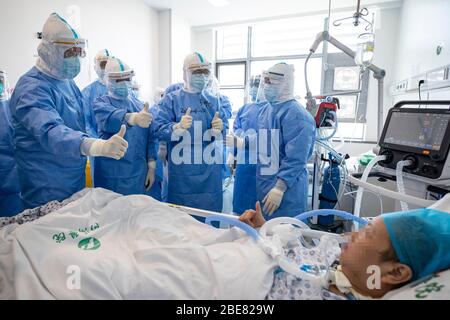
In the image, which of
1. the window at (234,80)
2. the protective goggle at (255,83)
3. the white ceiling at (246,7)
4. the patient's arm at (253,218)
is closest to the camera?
the patient's arm at (253,218)

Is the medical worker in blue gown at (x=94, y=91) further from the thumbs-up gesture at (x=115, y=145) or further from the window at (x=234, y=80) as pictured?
the window at (x=234, y=80)

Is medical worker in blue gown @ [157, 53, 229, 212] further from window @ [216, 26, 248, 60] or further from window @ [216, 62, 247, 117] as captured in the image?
window @ [216, 26, 248, 60]

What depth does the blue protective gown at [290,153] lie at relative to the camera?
162 cm

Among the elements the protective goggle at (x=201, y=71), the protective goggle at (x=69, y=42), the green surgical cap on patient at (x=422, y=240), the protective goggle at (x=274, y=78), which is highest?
the protective goggle at (x=69, y=42)

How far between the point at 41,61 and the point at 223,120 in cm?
114

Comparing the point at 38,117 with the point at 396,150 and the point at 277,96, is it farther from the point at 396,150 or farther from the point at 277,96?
the point at 396,150

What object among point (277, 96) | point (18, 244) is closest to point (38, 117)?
point (18, 244)

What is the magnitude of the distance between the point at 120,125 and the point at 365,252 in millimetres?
1414

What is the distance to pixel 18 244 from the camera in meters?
0.79

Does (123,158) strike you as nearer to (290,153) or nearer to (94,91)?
(94,91)

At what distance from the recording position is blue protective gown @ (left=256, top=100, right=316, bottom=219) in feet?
5.32

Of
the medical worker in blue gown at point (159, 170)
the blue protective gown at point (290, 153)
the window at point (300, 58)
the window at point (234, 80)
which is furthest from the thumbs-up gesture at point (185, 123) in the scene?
the window at point (234, 80)

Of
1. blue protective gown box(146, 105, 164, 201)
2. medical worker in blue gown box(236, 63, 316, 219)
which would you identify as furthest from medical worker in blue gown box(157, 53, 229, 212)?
medical worker in blue gown box(236, 63, 316, 219)

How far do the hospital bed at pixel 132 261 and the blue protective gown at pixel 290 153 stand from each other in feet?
2.13
